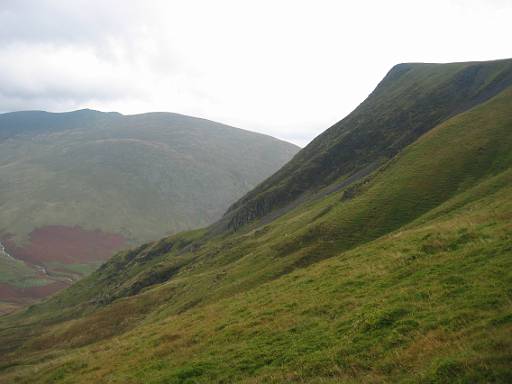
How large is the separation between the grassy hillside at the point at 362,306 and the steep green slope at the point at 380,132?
47.3 m

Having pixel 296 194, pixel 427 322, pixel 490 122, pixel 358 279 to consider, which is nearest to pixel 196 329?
pixel 358 279

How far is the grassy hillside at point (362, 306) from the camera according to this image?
14.4 metres

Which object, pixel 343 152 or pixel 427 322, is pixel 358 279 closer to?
pixel 427 322

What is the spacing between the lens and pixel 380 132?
12338 cm

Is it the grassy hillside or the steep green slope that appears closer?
the grassy hillside

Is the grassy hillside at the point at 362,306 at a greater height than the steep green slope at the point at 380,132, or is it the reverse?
the steep green slope at the point at 380,132

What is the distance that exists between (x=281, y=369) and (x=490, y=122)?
2493 inches

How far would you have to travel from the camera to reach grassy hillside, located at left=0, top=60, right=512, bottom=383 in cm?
1438

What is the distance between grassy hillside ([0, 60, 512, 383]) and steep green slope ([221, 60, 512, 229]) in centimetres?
4734

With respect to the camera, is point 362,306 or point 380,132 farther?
point 380,132

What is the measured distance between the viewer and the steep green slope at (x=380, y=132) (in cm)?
10738

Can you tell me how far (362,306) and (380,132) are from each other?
363 ft

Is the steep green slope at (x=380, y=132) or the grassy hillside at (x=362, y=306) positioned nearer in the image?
the grassy hillside at (x=362, y=306)

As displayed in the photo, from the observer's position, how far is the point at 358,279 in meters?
25.3
